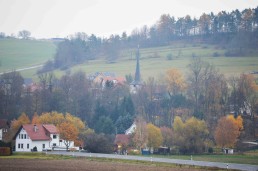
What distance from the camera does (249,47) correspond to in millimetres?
146000

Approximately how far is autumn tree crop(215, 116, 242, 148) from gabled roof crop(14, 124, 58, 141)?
22.7 metres

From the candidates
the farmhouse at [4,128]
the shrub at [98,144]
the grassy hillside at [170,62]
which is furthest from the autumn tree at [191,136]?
the grassy hillside at [170,62]

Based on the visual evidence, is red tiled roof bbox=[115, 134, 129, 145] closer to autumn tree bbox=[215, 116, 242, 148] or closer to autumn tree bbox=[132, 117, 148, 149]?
autumn tree bbox=[132, 117, 148, 149]

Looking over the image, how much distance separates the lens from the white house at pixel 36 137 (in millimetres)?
74762

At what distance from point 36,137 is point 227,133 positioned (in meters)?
26.0

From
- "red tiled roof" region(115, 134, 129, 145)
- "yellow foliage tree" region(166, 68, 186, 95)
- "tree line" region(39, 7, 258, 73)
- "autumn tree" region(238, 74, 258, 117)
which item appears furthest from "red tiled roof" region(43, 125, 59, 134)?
"tree line" region(39, 7, 258, 73)

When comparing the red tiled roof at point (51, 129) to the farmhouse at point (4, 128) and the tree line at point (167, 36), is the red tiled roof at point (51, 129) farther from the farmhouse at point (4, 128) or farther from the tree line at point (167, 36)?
the tree line at point (167, 36)

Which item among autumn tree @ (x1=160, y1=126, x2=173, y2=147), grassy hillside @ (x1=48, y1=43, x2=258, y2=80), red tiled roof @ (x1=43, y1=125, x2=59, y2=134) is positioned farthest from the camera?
grassy hillside @ (x1=48, y1=43, x2=258, y2=80)

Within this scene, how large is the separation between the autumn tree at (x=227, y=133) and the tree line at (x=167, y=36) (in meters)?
80.2

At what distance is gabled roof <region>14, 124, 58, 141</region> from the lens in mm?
74938

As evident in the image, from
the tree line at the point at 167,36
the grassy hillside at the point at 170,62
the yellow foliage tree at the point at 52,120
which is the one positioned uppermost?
the tree line at the point at 167,36

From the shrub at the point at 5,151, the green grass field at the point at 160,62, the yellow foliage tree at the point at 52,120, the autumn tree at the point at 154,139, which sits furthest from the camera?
the green grass field at the point at 160,62

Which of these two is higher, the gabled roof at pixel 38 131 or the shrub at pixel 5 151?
the gabled roof at pixel 38 131

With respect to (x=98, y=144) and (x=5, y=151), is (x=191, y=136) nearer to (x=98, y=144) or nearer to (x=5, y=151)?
(x=98, y=144)
